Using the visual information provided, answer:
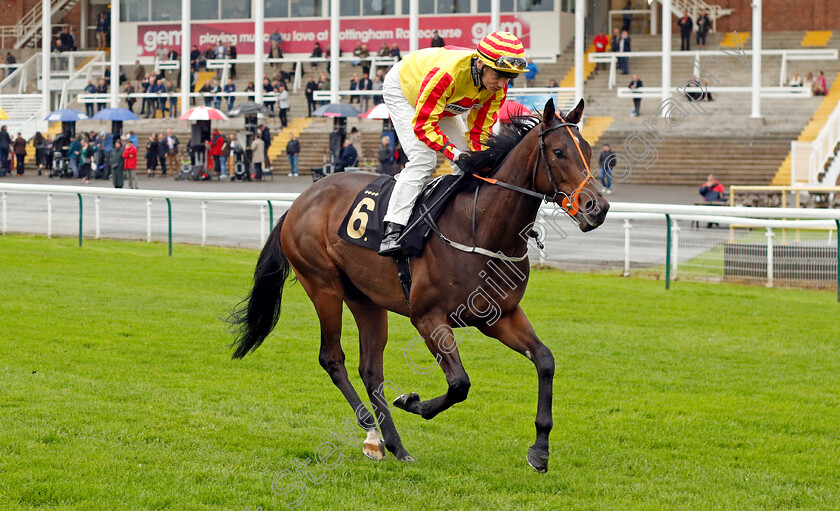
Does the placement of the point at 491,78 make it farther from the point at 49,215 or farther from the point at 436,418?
the point at 49,215

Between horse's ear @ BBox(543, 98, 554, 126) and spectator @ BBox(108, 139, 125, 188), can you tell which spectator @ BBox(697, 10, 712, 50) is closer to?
spectator @ BBox(108, 139, 125, 188)

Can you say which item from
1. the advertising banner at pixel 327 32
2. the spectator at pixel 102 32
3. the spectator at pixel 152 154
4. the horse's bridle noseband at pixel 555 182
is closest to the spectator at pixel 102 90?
the advertising banner at pixel 327 32

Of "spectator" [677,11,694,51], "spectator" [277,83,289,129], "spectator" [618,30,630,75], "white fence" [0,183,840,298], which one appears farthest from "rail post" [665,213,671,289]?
"spectator" [277,83,289,129]

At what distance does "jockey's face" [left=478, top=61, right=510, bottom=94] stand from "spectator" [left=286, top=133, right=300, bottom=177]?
21699mm

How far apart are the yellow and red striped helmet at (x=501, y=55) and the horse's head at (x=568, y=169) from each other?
12.1 inches

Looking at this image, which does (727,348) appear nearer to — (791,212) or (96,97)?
(791,212)

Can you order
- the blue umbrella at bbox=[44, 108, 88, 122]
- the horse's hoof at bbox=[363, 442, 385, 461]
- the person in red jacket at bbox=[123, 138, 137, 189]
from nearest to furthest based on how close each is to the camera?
the horse's hoof at bbox=[363, 442, 385, 461] < the person in red jacket at bbox=[123, 138, 137, 189] < the blue umbrella at bbox=[44, 108, 88, 122]

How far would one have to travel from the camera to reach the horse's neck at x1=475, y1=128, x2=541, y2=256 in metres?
4.84

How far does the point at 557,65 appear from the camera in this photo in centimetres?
3256

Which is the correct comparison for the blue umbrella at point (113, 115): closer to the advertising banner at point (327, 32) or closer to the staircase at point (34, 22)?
the advertising banner at point (327, 32)

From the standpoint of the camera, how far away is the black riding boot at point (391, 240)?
519 centimetres

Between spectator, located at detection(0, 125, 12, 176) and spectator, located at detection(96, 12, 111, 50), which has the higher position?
spectator, located at detection(96, 12, 111, 50)

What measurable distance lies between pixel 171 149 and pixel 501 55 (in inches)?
940

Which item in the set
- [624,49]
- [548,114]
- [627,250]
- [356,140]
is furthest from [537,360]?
[624,49]
